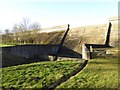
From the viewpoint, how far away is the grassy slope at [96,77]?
455 inches

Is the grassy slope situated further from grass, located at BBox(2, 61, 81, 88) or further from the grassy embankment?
grass, located at BBox(2, 61, 81, 88)

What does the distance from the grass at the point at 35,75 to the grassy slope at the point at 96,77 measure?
1.00 m

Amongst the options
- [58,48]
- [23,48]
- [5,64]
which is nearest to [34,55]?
[23,48]

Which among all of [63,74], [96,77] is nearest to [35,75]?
[63,74]

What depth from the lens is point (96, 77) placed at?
12.6m

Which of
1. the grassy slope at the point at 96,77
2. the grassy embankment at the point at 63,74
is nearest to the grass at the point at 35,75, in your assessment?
the grassy embankment at the point at 63,74

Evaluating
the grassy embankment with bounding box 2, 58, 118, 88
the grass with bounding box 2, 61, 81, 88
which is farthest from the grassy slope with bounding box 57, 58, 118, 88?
the grass with bounding box 2, 61, 81, 88

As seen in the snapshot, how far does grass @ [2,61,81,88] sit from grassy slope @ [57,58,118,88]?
3.28 ft

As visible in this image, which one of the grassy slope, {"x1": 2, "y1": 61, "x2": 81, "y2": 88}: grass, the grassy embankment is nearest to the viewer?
the grassy slope

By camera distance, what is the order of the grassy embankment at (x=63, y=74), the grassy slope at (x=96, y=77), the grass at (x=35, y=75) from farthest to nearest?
1. the grass at (x=35, y=75)
2. the grassy embankment at (x=63, y=74)
3. the grassy slope at (x=96, y=77)

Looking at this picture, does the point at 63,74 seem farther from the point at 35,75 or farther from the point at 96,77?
the point at 96,77

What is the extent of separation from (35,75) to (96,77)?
3.68 meters

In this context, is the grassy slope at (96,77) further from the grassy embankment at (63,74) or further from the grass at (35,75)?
the grass at (35,75)

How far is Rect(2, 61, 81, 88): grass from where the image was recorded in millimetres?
12461
